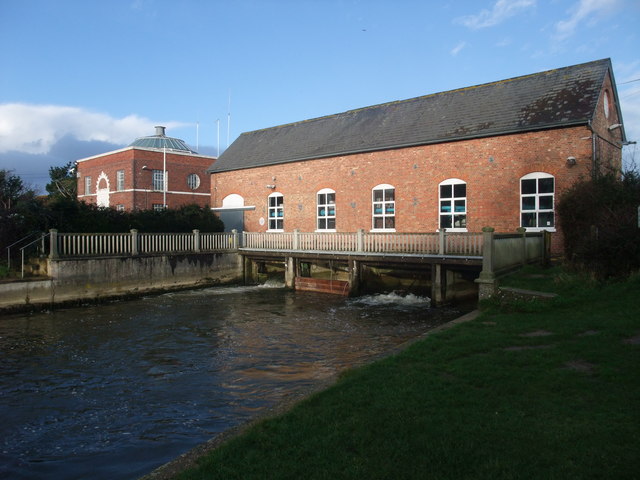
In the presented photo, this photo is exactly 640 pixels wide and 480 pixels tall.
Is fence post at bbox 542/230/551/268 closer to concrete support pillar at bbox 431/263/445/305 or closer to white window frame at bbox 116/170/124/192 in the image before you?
concrete support pillar at bbox 431/263/445/305

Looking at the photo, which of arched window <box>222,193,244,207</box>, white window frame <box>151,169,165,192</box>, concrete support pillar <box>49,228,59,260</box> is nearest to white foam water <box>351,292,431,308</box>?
concrete support pillar <box>49,228,59,260</box>

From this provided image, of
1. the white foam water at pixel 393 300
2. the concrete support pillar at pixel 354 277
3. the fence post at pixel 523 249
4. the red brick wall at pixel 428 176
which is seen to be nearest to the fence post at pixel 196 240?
the red brick wall at pixel 428 176

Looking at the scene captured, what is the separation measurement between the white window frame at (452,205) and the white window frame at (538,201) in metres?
2.31

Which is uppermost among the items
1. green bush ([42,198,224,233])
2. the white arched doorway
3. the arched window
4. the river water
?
the white arched doorway

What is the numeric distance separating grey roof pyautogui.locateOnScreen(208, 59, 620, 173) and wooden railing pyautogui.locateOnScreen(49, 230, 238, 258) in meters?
6.80

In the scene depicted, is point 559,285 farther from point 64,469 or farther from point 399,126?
point 399,126

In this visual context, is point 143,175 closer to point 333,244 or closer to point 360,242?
point 333,244

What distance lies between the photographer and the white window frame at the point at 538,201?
17.8 m

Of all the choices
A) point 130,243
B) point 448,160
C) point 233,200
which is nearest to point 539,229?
point 448,160

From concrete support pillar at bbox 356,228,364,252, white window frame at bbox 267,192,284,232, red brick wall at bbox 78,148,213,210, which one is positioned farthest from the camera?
red brick wall at bbox 78,148,213,210

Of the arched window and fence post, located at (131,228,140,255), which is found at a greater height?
the arched window

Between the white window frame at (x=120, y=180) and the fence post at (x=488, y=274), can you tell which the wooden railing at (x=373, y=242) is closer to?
the fence post at (x=488, y=274)

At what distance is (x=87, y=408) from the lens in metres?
7.08

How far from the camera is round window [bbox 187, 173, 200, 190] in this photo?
134 ft
